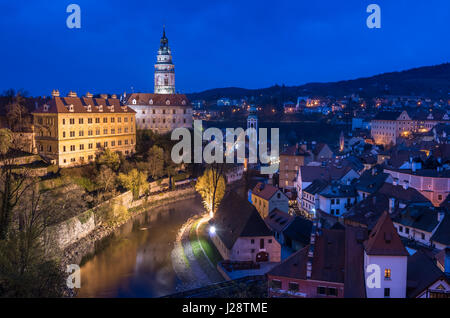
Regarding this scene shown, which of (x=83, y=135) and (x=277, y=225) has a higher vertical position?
(x=83, y=135)

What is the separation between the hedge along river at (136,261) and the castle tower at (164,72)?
30.5 metres

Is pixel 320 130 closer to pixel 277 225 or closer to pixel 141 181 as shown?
pixel 141 181

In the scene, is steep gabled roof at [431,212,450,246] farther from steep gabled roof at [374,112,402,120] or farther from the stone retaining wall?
steep gabled roof at [374,112,402,120]

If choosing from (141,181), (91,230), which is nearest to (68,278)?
(91,230)

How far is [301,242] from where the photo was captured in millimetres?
Result: 18562

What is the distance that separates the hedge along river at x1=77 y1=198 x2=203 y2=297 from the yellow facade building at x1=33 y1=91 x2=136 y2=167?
792cm

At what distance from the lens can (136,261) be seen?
1922 cm

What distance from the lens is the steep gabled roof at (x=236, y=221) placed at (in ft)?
57.5

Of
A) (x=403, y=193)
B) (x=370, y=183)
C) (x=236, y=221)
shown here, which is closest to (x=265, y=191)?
(x=236, y=221)

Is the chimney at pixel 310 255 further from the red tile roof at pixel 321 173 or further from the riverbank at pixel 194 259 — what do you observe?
the red tile roof at pixel 321 173

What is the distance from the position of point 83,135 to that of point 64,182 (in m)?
8.39

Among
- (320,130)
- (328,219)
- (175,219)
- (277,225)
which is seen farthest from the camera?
(320,130)

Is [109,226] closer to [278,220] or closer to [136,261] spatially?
[136,261]

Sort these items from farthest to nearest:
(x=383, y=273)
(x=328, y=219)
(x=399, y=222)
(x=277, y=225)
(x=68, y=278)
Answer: (x=328, y=219), (x=277, y=225), (x=399, y=222), (x=68, y=278), (x=383, y=273)
